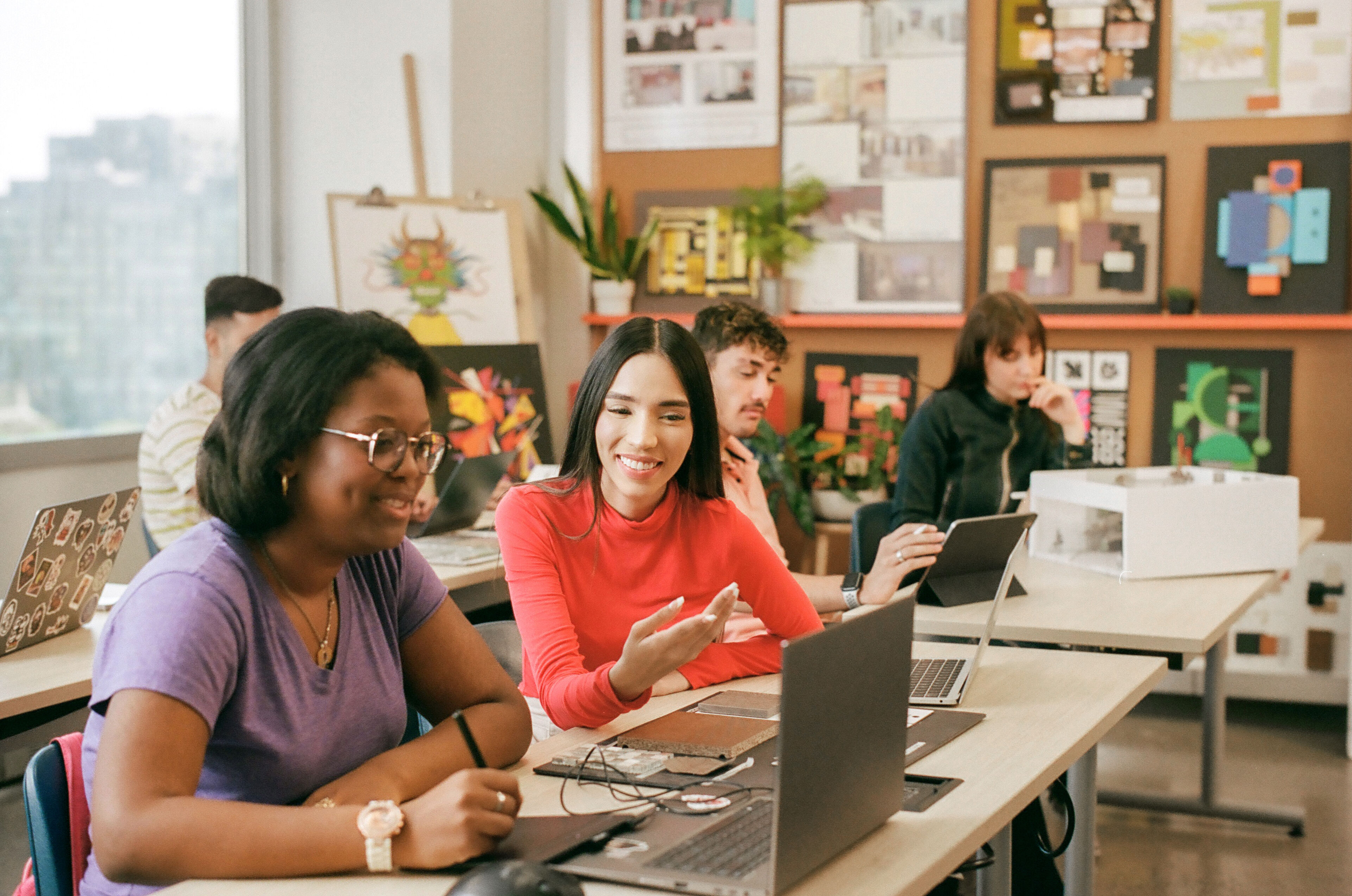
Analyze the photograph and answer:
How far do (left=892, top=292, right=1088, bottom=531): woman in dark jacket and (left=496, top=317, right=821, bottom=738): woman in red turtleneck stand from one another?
52.2 inches

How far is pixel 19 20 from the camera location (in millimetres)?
3754

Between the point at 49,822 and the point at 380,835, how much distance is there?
46cm

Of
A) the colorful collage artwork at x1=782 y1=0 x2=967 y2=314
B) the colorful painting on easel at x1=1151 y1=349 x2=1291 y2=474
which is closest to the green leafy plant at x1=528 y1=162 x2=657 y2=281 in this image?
the colorful collage artwork at x1=782 y1=0 x2=967 y2=314

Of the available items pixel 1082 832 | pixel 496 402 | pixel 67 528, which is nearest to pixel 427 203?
pixel 496 402

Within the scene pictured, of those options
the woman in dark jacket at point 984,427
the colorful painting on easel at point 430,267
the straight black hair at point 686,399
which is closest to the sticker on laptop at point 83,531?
the straight black hair at point 686,399

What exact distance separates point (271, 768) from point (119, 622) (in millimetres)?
222

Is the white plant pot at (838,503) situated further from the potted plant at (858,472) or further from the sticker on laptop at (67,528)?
the sticker on laptop at (67,528)

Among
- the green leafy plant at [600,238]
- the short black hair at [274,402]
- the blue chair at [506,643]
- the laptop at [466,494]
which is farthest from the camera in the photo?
the green leafy plant at [600,238]

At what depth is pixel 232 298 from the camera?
3.57m

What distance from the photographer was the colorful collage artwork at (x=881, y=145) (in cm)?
469

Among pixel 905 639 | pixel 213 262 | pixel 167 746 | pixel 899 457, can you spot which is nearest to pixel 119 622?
pixel 167 746

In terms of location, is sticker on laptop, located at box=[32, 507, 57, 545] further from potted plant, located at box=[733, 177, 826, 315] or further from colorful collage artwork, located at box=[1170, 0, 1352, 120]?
colorful collage artwork, located at box=[1170, 0, 1352, 120]

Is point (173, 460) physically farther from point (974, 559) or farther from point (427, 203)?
point (974, 559)

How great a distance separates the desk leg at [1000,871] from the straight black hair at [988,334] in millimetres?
1786
